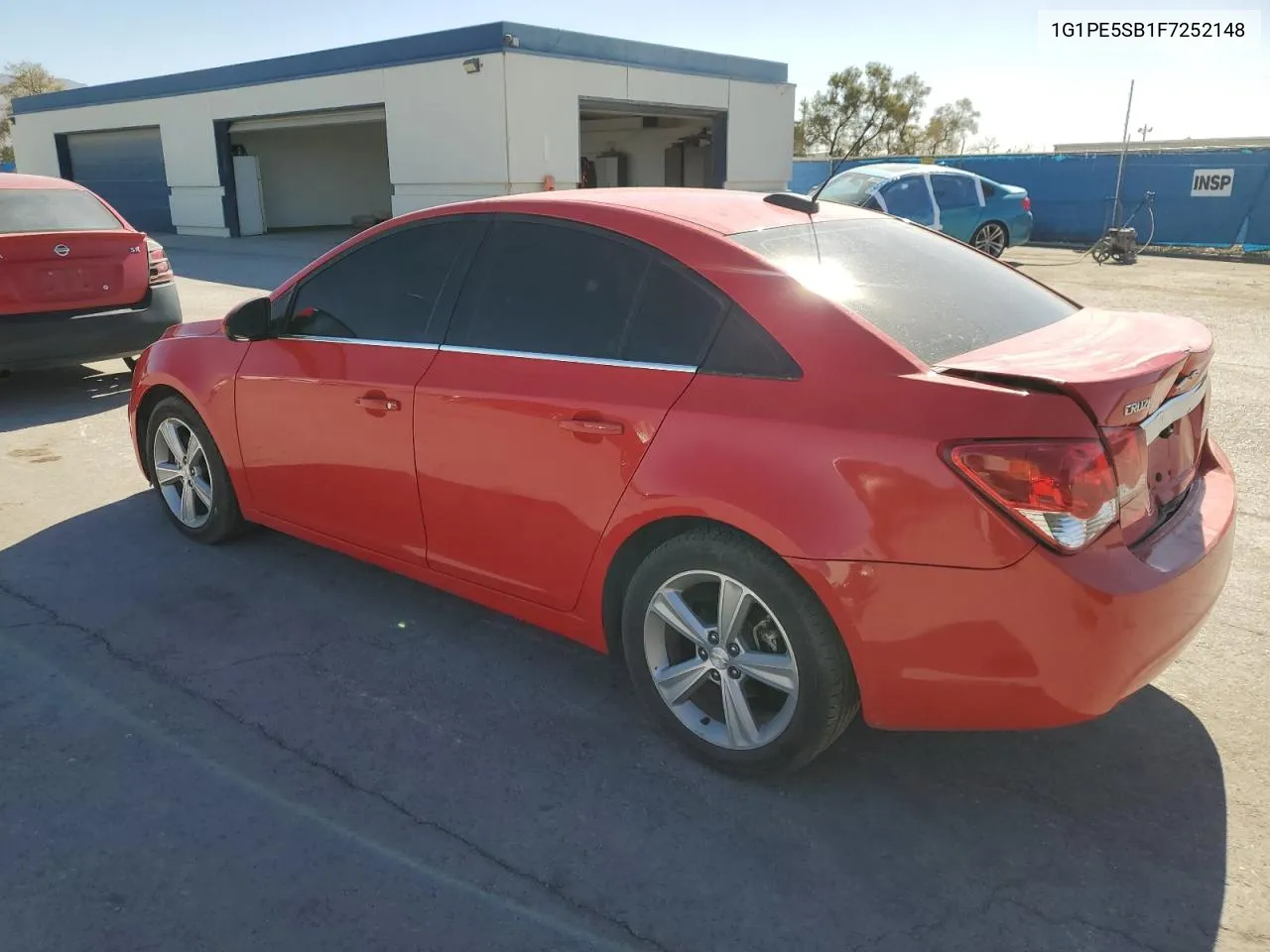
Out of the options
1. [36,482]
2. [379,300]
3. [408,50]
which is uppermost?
[408,50]

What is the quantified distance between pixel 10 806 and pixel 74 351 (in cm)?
555

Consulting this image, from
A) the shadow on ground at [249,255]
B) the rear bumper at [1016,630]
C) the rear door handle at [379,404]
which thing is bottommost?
the shadow on ground at [249,255]

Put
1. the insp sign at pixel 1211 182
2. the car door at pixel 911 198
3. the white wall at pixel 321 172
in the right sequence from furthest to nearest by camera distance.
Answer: the white wall at pixel 321 172 < the insp sign at pixel 1211 182 < the car door at pixel 911 198

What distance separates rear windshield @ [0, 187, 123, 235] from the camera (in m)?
7.35

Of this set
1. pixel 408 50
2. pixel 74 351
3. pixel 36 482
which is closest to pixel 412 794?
pixel 36 482

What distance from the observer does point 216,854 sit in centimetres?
260

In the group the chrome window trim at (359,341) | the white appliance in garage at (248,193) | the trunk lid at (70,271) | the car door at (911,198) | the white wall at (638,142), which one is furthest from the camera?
the white wall at (638,142)

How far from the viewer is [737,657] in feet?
9.30

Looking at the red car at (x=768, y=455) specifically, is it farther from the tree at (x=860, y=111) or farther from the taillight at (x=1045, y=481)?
the tree at (x=860, y=111)

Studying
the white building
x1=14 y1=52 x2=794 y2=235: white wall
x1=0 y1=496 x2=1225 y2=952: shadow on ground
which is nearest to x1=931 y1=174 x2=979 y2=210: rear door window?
x1=14 y1=52 x2=794 y2=235: white wall

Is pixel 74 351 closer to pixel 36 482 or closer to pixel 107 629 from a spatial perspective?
pixel 36 482

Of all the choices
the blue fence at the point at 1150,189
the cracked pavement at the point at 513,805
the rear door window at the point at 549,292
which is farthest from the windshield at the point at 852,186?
the rear door window at the point at 549,292

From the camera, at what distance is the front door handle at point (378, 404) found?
11.8 ft

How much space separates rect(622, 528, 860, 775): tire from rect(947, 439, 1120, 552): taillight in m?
0.56
